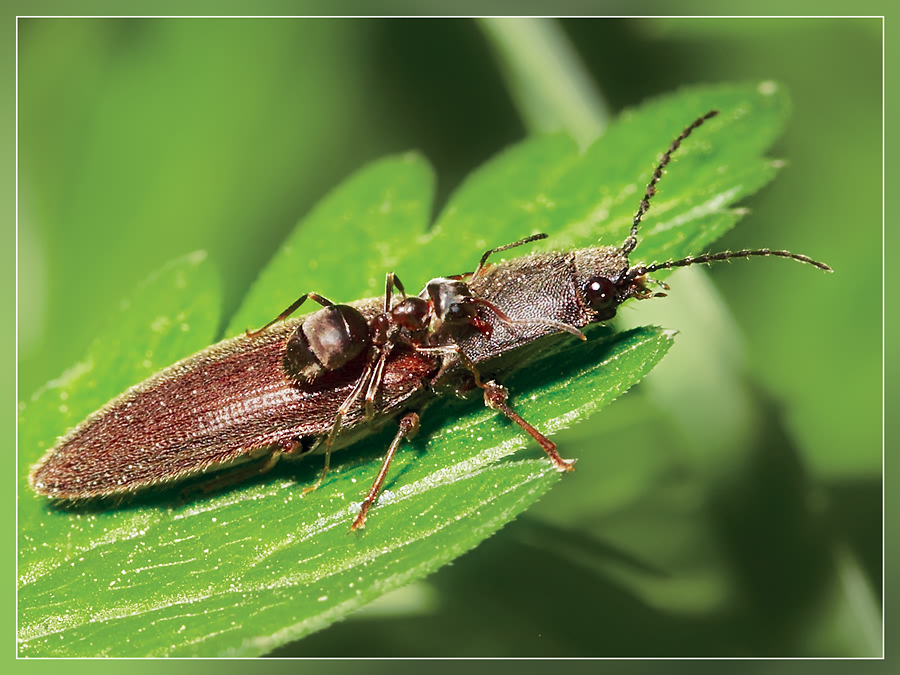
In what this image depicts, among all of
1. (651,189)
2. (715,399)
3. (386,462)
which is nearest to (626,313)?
(651,189)

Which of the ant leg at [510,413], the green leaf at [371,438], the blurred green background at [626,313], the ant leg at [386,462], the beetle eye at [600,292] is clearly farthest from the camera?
the blurred green background at [626,313]

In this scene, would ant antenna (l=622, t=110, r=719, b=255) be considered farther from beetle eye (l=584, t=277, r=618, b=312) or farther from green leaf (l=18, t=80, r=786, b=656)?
beetle eye (l=584, t=277, r=618, b=312)

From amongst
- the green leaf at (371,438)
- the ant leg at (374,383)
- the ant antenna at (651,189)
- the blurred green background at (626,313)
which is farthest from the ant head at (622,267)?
the ant leg at (374,383)

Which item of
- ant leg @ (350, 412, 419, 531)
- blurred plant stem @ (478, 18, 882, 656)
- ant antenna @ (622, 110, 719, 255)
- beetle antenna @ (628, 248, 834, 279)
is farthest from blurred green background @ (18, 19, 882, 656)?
ant leg @ (350, 412, 419, 531)

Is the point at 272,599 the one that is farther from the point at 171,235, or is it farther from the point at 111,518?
the point at 171,235

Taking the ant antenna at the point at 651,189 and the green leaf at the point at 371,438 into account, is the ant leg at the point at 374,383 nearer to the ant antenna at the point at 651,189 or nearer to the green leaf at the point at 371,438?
the green leaf at the point at 371,438

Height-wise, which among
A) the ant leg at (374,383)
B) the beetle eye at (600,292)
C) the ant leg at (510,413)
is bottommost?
the ant leg at (510,413)

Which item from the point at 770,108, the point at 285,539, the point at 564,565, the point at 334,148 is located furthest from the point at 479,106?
the point at 285,539
